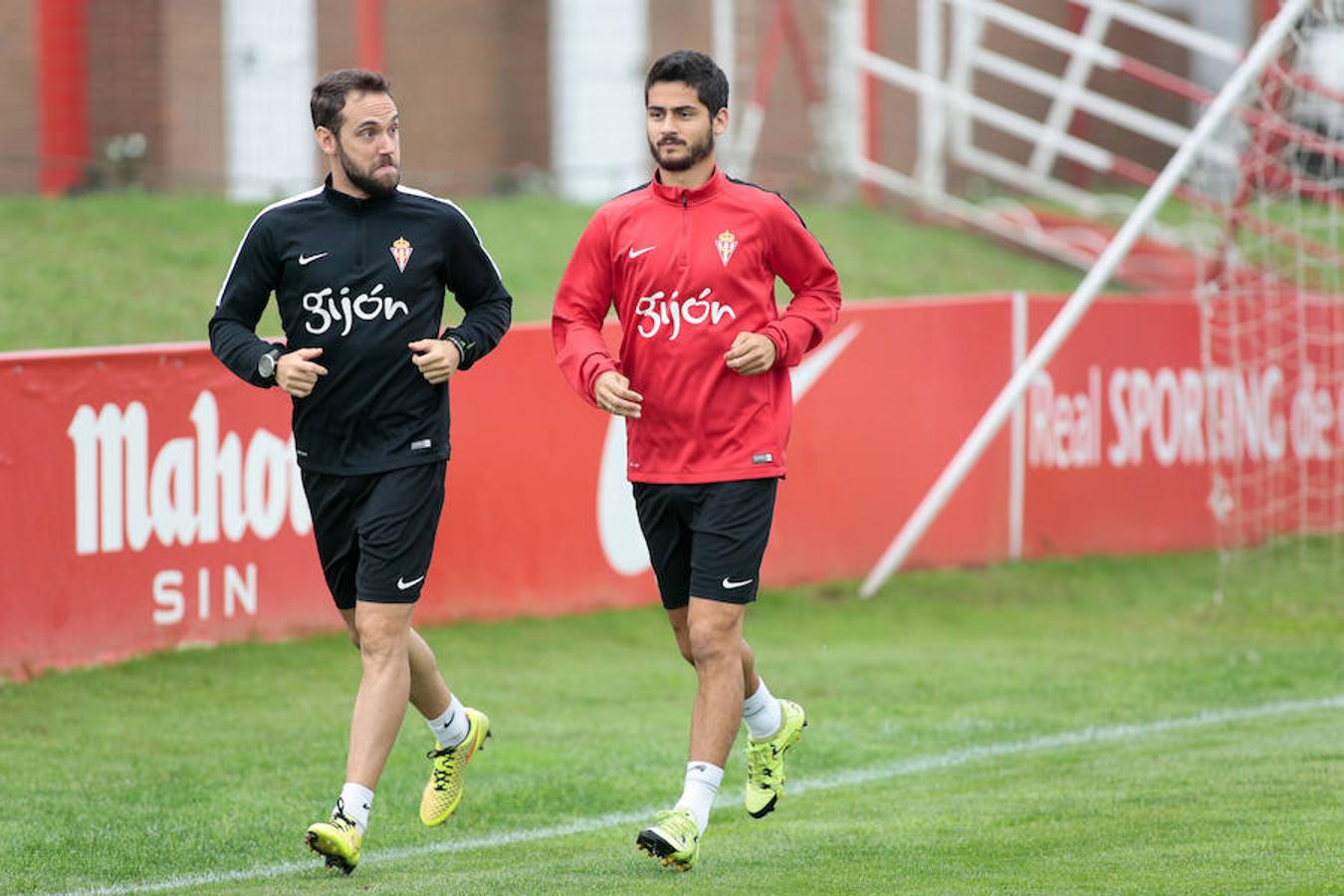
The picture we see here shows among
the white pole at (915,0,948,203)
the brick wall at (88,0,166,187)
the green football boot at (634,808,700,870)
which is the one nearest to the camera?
the green football boot at (634,808,700,870)

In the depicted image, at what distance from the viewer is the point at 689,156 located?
6.35m

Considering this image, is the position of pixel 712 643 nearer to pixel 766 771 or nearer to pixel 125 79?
pixel 766 771

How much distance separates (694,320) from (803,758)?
9.15ft

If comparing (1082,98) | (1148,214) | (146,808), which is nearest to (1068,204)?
(1082,98)

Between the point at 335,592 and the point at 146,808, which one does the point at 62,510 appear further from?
the point at 335,592

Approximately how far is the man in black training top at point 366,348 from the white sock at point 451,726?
0.50 m

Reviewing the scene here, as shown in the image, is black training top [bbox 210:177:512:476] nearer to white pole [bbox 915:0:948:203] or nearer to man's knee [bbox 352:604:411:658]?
man's knee [bbox 352:604:411:658]

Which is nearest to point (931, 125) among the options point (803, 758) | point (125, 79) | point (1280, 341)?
point (1280, 341)

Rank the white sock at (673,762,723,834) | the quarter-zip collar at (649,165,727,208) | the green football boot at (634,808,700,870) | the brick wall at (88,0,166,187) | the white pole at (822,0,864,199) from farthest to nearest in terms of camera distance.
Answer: the white pole at (822,0,864,199)
the brick wall at (88,0,166,187)
the quarter-zip collar at (649,165,727,208)
the white sock at (673,762,723,834)
the green football boot at (634,808,700,870)

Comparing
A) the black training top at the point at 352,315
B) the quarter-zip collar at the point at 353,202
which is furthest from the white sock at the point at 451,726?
the quarter-zip collar at the point at 353,202

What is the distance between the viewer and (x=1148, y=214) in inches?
517

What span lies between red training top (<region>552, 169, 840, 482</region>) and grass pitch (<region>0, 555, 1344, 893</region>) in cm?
118

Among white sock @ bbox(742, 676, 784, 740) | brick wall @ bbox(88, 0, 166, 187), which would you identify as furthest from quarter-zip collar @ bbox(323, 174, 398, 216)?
brick wall @ bbox(88, 0, 166, 187)

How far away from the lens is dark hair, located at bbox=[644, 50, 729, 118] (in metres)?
6.28
